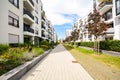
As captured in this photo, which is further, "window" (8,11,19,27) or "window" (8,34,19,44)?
"window" (8,34,19,44)

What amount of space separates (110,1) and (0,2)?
2333 centimetres

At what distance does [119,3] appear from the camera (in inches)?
1119

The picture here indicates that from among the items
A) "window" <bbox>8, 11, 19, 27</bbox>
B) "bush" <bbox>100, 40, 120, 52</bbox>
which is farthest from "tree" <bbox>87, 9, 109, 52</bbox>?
"window" <bbox>8, 11, 19, 27</bbox>

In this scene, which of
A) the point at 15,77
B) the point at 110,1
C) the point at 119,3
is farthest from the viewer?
the point at 110,1

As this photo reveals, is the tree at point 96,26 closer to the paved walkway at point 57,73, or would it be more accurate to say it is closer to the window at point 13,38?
the window at point 13,38

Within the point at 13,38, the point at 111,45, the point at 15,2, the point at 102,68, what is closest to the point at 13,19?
the point at 13,38

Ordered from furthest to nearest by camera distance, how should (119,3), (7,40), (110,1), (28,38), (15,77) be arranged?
(28,38) → (110,1) → (119,3) → (7,40) → (15,77)

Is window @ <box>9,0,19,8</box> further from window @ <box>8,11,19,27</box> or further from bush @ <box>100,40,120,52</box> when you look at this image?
bush @ <box>100,40,120,52</box>

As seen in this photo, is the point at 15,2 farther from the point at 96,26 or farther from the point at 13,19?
the point at 96,26

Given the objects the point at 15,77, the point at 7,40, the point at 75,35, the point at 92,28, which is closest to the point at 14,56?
the point at 15,77

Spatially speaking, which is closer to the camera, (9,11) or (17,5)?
(9,11)

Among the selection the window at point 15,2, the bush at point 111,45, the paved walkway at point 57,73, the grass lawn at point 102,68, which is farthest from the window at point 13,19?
the bush at point 111,45

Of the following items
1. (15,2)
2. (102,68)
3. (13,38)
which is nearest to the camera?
(102,68)

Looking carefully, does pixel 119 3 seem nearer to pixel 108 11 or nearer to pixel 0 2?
pixel 108 11
